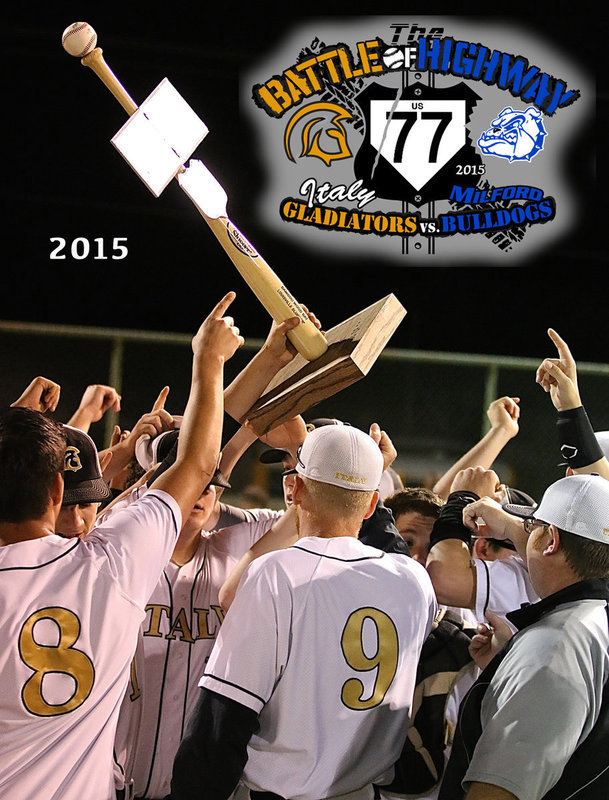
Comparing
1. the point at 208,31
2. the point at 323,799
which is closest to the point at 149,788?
the point at 323,799

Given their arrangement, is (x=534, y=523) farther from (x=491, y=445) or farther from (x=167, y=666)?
(x=491, y=445)

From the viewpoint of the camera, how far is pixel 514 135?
6.03m

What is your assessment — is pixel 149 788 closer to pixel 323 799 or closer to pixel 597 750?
pixel 323 799

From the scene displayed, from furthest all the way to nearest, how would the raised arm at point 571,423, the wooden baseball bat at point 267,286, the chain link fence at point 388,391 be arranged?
the chain link fence at point 388,391 < the raised arm at point 571,423 < the wooden baseball bat at point 267,286

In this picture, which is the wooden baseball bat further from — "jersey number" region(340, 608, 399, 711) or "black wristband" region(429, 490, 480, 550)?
"jersey number" region(340, 608, 399, 711)

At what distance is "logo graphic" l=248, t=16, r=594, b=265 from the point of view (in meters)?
5.95

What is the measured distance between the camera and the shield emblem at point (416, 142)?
595 cm

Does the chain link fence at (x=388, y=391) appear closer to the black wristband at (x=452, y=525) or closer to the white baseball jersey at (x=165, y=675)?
the white baseball jersey at (x=165, y=675)

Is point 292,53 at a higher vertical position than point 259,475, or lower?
higher

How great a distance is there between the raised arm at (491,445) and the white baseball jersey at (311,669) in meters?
1.75

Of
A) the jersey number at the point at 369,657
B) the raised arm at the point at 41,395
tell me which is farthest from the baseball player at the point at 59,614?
the raised arm at the point at 41,395

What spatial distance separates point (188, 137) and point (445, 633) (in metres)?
1.41

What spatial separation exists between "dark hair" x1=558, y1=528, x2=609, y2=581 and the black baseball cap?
1171 mm

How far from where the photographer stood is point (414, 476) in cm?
487
